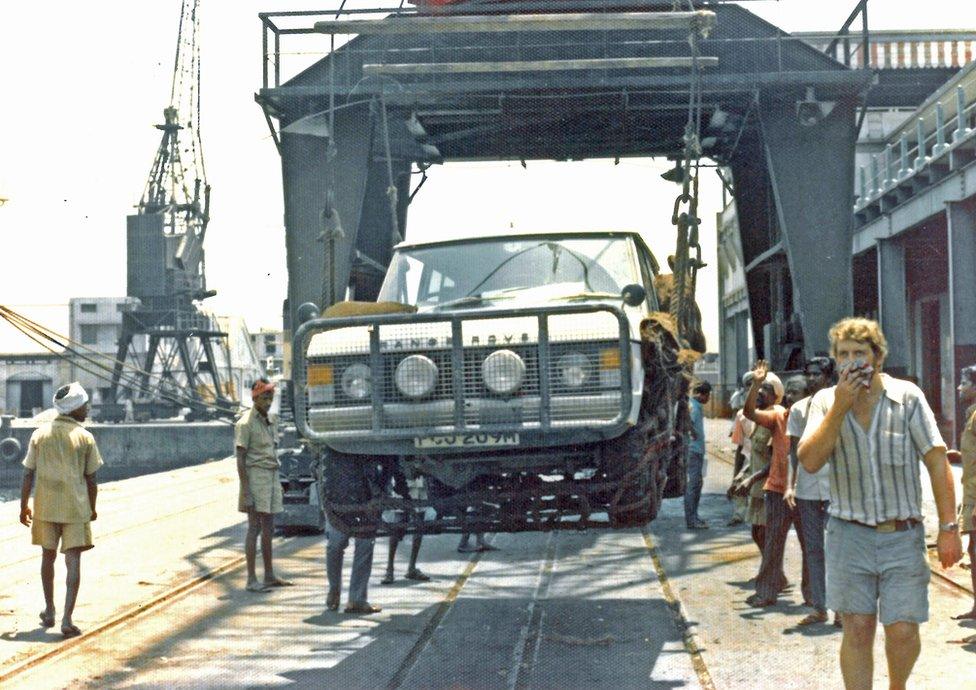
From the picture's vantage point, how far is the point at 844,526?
5703 mm

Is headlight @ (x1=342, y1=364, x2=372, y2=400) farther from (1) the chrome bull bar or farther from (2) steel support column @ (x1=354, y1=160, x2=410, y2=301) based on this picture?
(2) steel support column @ (x1=354, y1=160, x2=410, y2=301)

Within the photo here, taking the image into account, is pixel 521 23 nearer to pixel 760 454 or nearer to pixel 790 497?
pixel 760 454

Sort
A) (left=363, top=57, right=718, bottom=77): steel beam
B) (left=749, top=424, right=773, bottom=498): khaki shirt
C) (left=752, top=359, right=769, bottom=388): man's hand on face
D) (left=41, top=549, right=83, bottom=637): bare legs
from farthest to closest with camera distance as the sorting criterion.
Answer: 1. (left=363, top=57, right=718, bottom=77): steel beam
2. (left=749, top=424, right=773, bottom=498): khaki shirt
3. (left=752, top=359, right=769, bottom=388): man's hand on face
4. (left=41, top=549, right=83, bottom=637): bare legs

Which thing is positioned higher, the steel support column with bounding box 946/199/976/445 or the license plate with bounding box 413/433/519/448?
the steel support column with bounding box 946/199/976/445

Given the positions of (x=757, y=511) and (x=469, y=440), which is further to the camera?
(x=757, y=511)

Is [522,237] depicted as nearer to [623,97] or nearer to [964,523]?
[964,523]

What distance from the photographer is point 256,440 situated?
1085cm

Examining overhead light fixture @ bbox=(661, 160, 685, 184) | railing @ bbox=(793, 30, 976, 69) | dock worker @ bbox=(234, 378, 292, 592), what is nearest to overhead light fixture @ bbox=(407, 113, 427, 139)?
overhead light fixture @ bbox=(661, 160, 685, 184)

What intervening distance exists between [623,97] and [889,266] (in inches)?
773

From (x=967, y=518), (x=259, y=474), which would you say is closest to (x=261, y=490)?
(x=259, y=474)

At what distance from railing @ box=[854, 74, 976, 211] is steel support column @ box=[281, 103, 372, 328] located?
13.8 meters

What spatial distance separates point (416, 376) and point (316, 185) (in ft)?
24.2

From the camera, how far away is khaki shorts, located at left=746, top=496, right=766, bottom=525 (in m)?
10.3

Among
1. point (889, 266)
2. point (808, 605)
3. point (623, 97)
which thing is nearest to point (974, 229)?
point (889, 266)
